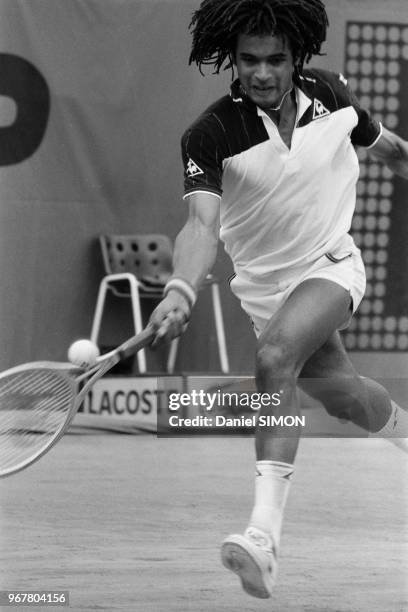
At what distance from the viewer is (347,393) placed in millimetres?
3988

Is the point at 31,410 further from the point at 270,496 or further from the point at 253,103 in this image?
the point at 253,103

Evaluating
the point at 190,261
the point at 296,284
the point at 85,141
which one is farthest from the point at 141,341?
the point at 85,141

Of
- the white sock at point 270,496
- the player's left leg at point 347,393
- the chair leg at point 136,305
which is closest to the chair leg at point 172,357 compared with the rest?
the chair leg at point 136,305

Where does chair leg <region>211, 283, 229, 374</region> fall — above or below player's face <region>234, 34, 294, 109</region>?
below

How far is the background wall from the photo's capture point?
271 inches

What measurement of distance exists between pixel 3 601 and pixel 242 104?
1.42 m

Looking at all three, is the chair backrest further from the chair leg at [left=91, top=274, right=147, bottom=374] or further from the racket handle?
the racket handle

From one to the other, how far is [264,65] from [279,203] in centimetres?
40

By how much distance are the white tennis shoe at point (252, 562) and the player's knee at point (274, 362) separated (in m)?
0.43

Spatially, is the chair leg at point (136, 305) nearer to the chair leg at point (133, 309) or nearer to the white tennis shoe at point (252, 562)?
the chair leg at point (133, 309)

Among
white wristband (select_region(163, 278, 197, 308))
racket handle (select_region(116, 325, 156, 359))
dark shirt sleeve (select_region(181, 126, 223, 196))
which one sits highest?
dark shirt sleeve (select_region(181, 126, 223, 196))

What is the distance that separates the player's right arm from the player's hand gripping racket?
0.05 metres

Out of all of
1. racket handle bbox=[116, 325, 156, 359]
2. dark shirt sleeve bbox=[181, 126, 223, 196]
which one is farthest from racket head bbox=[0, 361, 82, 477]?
dark shirt sleeve bbox=[181, 126, 223, 196]

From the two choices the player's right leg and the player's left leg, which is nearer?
the player's right leg
